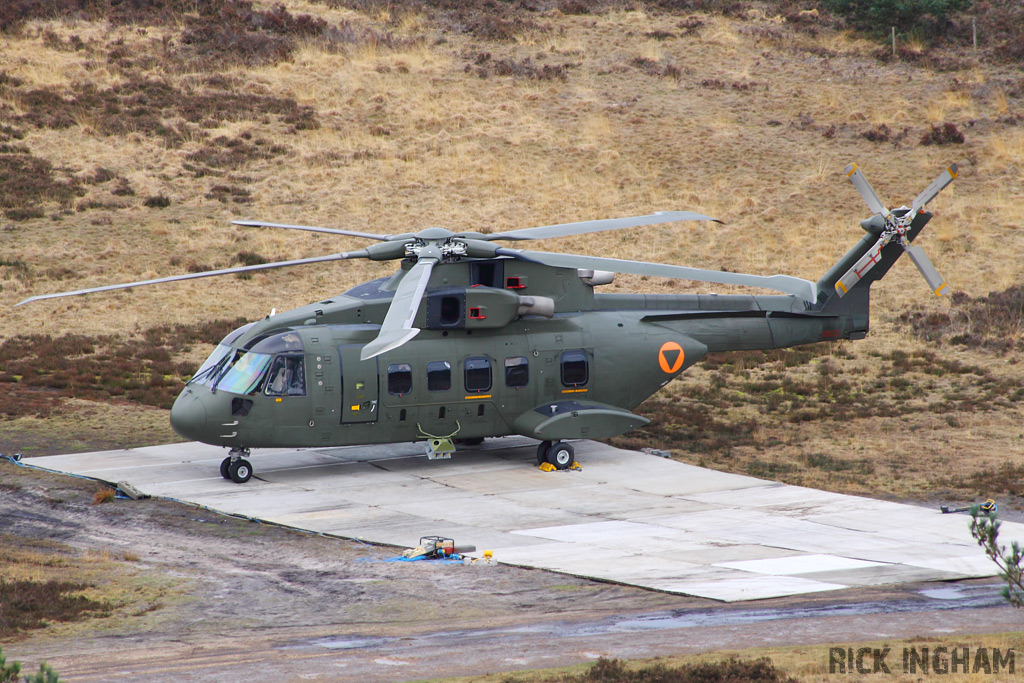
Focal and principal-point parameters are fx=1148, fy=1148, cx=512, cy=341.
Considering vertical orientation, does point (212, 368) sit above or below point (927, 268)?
below

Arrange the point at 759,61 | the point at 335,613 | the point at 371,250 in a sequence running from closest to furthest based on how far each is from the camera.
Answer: the point at 335,613 → the point at 371,250 → the point at 759,61

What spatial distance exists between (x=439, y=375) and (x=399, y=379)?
0.77 meters

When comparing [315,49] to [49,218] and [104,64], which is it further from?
[49,218]

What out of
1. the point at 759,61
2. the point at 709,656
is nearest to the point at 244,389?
the point at 709,656

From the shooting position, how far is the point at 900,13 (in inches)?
2176

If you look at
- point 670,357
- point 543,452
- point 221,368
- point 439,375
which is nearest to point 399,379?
point 439,375

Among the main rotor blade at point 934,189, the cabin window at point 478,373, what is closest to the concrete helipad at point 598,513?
the cabin window at point 478,373

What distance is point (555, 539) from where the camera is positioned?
58.5 ft

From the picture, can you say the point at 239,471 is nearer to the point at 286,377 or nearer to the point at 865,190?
the point at 286,377

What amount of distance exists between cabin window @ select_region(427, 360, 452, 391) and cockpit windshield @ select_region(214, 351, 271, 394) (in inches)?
117

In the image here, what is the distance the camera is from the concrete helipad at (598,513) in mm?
16047

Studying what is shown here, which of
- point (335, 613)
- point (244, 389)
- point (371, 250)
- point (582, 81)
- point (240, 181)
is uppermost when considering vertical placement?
point (582, 81)

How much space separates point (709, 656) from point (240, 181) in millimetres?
37276

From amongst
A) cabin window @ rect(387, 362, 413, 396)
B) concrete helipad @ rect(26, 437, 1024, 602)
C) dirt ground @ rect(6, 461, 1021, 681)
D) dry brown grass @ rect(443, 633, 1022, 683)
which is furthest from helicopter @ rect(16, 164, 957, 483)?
dry brown grass @ rect(443, 633, 1022, 683)
